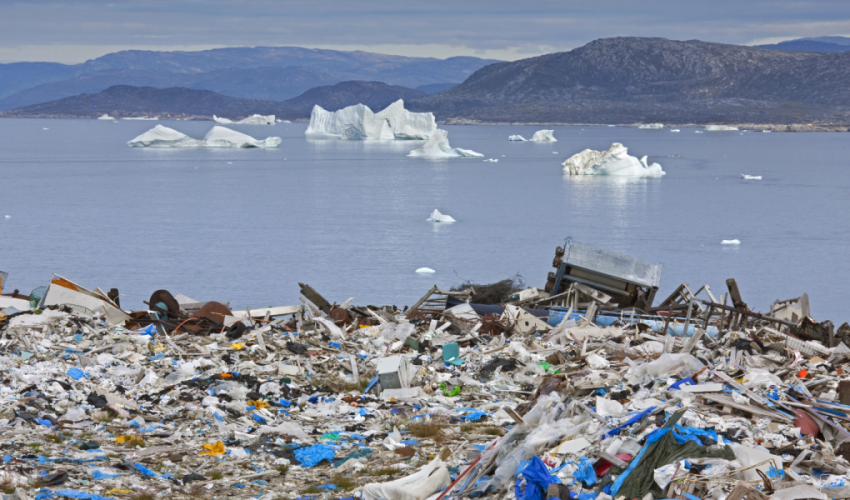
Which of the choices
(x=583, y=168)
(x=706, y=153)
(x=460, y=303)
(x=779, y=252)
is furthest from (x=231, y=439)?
(x=706, y=153)

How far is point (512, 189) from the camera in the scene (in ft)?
162

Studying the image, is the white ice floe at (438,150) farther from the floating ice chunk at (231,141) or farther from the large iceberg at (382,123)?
the floating ice chunk at (231,141)

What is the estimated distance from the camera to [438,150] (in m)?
73.6

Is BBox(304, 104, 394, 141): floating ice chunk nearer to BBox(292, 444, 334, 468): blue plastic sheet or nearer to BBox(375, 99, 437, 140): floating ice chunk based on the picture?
BBox(375, 99, 437, 140): floating ice chunk

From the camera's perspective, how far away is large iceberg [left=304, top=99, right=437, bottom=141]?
88.3 meters

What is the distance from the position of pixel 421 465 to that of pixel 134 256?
21745 mm

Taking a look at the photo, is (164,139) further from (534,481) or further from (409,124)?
(534,481)

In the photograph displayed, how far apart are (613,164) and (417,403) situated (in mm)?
44258

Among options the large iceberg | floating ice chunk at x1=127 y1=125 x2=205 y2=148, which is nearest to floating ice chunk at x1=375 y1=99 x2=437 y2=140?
the large iceberg

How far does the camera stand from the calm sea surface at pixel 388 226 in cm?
2270

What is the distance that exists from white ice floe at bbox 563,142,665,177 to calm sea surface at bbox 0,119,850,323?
705mm

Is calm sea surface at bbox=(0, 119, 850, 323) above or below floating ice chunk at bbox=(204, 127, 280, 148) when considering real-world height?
below

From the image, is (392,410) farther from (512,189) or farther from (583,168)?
(583,168)

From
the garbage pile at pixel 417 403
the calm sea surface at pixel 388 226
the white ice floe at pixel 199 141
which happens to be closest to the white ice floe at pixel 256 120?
the white ice floe at pixel 199 141
